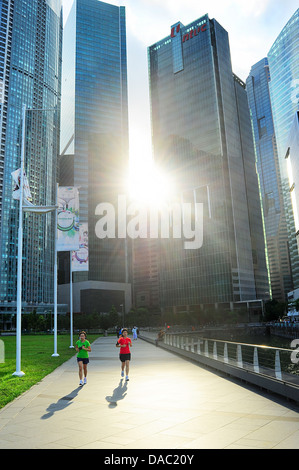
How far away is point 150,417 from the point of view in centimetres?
870

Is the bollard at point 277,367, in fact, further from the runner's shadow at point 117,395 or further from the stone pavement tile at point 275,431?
the runner's shadow at point 117,395

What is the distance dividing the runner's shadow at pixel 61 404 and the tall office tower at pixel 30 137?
15244cm

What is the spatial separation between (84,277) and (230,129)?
305 feet

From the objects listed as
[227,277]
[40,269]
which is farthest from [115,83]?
[227,277]

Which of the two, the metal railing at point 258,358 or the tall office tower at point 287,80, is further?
the tall office tower at point 287,80

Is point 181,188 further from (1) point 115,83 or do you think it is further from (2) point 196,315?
(1) point 115,83

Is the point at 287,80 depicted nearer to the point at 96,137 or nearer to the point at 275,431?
the point at 96,137

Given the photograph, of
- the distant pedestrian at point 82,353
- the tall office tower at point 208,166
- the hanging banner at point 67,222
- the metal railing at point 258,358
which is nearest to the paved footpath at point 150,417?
the distant pedestrian at point 82,353

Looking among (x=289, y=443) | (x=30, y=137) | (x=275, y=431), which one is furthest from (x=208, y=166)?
(x=289, y=443)

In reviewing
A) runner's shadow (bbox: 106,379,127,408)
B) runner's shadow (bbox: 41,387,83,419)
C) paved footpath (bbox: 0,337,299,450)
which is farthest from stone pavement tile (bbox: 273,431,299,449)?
runner's shadow (bbox: 41,387,83,419)

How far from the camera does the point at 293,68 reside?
176m

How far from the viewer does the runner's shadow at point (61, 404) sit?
953 cm
